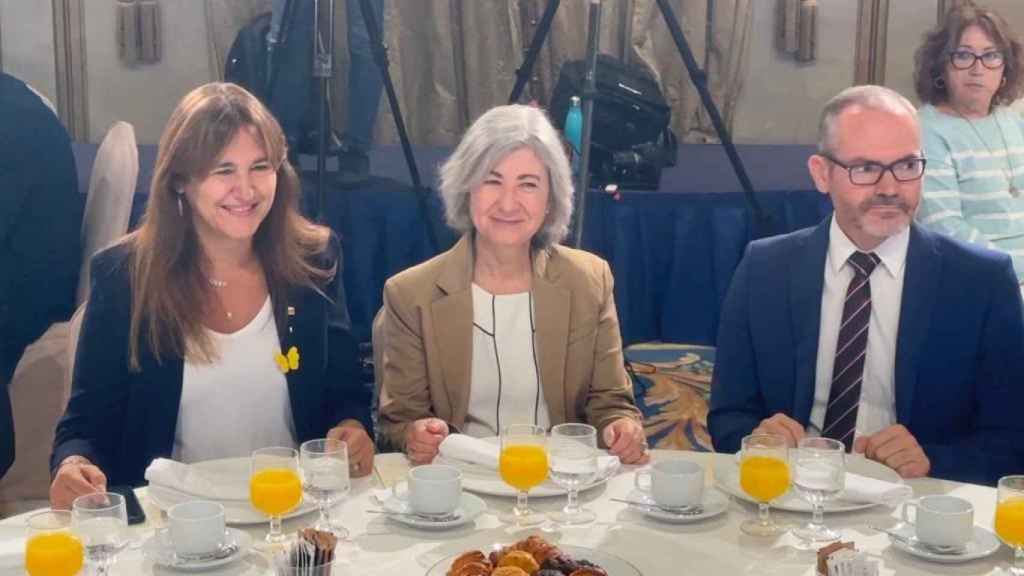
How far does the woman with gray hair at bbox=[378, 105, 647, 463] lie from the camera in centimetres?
222

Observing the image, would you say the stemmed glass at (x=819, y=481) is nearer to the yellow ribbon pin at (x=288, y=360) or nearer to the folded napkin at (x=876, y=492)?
the folded napkin at (x=876, y=492)

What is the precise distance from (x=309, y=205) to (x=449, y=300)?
1954 millimetres

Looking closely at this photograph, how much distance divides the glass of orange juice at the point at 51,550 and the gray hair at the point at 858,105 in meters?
1.40

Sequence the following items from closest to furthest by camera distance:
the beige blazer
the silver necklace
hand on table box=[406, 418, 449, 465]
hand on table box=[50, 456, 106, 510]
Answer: hand on table box=[50, 456, 106, 510] → hand on table box=[406, 418, 449, 465] → the beige blazer → the silver necklace

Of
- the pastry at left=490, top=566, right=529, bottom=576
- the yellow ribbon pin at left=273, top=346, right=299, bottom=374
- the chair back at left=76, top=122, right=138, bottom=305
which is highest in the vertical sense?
the chair back at left=76, top=122, right=138, bottom=305

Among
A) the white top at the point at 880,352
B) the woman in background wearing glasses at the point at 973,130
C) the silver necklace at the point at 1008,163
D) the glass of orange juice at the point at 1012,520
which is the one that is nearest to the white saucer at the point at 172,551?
the glass of orange juice at the point at 1012,520

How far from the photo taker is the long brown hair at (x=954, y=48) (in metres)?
3.77

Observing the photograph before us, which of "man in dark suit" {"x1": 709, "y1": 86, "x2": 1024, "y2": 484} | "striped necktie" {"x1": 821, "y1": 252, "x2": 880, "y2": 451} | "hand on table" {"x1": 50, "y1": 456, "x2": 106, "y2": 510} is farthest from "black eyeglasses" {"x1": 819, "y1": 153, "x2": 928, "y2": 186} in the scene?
"hand on table" {"x1": 50, "y1": 456, "x2": 106, "y2": 510}

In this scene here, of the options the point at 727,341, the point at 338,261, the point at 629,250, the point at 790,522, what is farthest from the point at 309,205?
the point at 790,522

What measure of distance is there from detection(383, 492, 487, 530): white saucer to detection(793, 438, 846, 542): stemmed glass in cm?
40

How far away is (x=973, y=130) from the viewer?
367cm

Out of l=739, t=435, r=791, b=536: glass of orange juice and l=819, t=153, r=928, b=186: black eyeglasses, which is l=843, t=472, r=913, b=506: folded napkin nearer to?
l=739, t=435, r=791, b=536: glass of orange juice

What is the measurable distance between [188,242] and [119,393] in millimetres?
281

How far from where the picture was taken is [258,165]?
215cm
